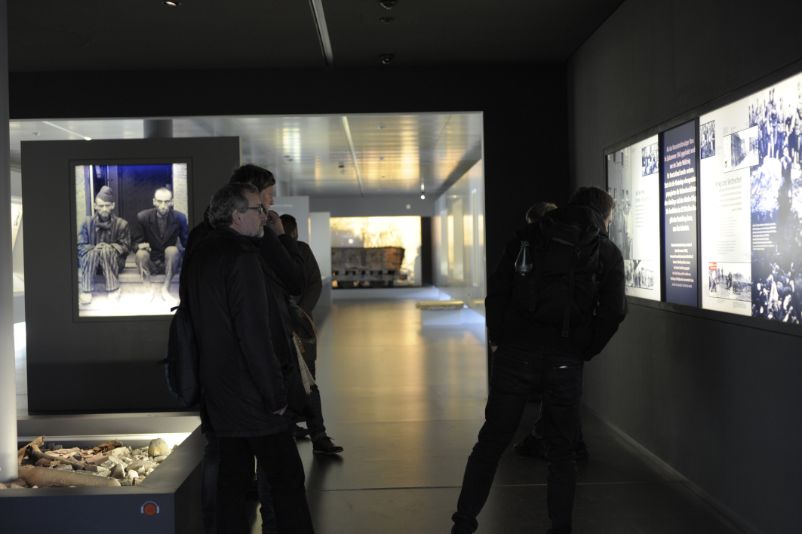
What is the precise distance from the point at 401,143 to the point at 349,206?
596 inches

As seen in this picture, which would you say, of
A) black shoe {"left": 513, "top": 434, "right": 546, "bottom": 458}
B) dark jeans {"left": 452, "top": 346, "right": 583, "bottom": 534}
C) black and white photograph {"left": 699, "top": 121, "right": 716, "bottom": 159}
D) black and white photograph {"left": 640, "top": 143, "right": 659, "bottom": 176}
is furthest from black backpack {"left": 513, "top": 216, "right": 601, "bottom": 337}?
black shoe {"left": 513, "top": 434, "right": 546, "bottom": 458}

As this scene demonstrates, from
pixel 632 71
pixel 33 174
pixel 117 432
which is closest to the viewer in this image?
pixel 117 432

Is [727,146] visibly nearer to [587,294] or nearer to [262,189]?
[587,294]

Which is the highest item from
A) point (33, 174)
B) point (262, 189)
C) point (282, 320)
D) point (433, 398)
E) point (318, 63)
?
point (318, 63)

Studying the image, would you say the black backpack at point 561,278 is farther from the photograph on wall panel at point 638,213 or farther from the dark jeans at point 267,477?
the photograph on wall panel at point 638,213

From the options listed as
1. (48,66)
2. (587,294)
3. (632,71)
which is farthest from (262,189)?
(48,66)

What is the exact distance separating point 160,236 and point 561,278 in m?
5.15

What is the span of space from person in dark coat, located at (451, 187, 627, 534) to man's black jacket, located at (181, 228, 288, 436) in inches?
42.4

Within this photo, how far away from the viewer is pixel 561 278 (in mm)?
3590

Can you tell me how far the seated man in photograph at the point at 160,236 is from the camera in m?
7.75

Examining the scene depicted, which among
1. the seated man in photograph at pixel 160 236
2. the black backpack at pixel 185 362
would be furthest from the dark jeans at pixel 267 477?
the seated man in photograph at pixel 160 236

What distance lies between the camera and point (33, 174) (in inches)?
307

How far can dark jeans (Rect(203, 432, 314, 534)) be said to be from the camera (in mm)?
3145

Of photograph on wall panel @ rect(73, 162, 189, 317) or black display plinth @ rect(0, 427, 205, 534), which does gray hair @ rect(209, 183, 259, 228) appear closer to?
black display plinth @ rect(0, 427, 205, 534)
